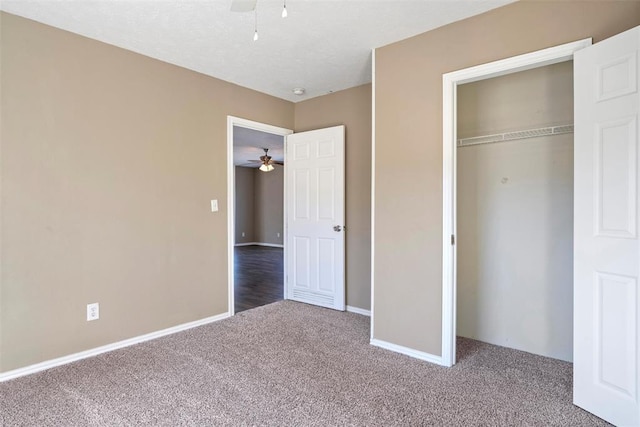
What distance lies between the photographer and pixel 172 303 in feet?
10.8

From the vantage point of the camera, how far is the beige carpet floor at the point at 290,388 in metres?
1.92

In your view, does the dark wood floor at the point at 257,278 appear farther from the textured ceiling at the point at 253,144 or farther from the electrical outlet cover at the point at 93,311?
the textured ceiling at the point at 253,144

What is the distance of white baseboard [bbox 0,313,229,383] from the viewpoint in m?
2.41

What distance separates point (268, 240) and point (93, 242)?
25.7 feet

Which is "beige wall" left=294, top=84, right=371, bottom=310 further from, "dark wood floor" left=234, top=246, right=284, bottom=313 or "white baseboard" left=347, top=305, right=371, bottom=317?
"dark wood floor" left=234, top=246, right=284, bottom=313

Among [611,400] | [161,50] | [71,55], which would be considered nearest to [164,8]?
[161,50]

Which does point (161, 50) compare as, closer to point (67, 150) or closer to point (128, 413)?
point (67, 150)

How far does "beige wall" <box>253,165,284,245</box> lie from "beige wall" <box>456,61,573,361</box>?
24.4 feet

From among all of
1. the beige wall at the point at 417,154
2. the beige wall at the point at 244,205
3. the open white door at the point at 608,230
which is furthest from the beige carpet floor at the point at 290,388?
the beige wall at the point at 244,205

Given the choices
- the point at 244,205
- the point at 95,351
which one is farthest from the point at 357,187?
the point at 244,205

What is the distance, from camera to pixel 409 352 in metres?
2.77

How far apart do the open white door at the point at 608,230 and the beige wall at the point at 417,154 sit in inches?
19.9

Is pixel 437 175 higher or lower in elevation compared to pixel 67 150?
lower

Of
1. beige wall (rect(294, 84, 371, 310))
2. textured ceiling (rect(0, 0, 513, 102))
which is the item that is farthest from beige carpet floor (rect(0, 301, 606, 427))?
textured ceiling (rect(0, 0, 513, 102))
